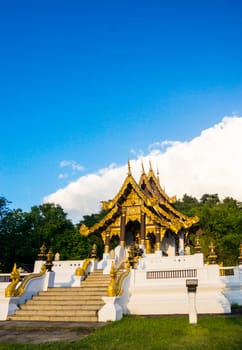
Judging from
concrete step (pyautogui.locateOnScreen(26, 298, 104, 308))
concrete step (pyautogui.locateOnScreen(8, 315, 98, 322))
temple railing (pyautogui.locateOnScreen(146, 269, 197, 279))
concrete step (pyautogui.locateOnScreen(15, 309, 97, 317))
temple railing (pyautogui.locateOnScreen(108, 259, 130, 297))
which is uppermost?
temple railing (pyautogui.locateOnScreen(146, 269, 197, 279))

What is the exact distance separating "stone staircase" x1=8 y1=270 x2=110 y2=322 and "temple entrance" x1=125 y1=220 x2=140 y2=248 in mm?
7478

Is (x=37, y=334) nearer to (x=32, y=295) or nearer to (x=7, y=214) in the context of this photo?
(x=32, y=295)

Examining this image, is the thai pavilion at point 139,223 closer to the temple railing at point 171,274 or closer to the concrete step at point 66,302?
the temple railing at point 171,274

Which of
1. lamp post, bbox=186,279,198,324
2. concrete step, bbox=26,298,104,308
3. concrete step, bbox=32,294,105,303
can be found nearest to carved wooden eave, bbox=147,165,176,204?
concrete step, bbox=32,294,105,303

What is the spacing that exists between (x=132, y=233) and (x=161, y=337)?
14514mm

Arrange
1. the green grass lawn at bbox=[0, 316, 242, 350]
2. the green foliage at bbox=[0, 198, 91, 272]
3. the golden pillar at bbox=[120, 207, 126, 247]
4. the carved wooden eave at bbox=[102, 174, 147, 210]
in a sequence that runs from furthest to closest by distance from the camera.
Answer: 1. the green foliage at bbox=[0, 198, 91, 272]
2. the carved wooden eave at bbox=[102, 174, 147, 210]
3. the golden pillar at bbox=[120, 207, 126, 247]
4. the green grass lawn at bbox=[0, 316, 242, 350]

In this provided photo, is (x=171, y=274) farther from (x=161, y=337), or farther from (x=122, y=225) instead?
(x=122, y=225)

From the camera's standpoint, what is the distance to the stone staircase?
9.12 metres

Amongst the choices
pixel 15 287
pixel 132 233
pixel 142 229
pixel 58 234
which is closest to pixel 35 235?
pixel 58 234

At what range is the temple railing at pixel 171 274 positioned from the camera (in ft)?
36.9

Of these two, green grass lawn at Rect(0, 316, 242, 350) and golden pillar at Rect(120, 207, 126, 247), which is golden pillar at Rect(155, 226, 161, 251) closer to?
golden pillar at Rect(120, 207, 126, 247)

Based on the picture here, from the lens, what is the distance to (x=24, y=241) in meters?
24.4

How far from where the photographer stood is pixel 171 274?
38.0ft

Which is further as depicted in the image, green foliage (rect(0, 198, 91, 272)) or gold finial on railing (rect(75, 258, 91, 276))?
green foliage (rect(0, 198, 91, 272))
